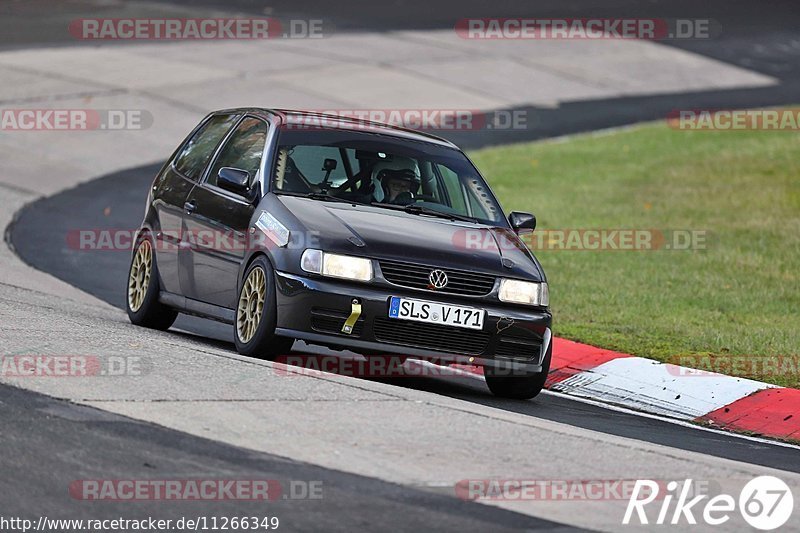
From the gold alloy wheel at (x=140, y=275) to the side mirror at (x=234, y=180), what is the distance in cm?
143

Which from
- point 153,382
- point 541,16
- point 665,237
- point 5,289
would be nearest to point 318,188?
point 153,382

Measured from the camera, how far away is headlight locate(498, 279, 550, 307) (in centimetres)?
962

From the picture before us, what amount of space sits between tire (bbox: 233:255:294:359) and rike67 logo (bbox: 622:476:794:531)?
2958mm

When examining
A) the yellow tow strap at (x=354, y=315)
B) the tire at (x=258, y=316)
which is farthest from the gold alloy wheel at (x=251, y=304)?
the yellow tow strap at (x=354, y=315)

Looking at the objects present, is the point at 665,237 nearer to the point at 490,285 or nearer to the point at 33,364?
the point at 490,285

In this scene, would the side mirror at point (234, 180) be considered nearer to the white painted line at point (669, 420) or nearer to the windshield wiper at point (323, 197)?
the windshield wiper at point (323, 197)

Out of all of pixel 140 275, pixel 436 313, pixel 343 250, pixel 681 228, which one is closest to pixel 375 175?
pixel 343 250

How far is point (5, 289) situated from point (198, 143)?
202 centimetres

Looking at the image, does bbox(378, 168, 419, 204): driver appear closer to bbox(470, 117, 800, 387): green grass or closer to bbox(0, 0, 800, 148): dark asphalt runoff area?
bbox(470, 117, 800, 387): green grass

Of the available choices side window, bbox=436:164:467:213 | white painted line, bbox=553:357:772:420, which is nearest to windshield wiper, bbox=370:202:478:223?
side window, bbox=436:164:467:213

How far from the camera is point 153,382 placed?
8344 mm

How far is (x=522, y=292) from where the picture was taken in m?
9.70

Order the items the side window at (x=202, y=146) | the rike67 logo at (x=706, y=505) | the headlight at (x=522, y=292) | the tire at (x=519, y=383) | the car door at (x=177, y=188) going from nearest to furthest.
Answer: the rike67 logo at (x=706, y=505)
the headlight at (x=522, y=292)
the tire at (x=519, y=383)
the car door at (x=177, y=188)
the side window at (x=202, y=146)

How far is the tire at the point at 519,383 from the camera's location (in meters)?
9.95
